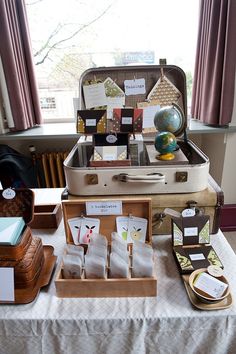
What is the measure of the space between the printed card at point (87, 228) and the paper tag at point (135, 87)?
2.17 ft

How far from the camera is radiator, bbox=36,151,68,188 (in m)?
2.01

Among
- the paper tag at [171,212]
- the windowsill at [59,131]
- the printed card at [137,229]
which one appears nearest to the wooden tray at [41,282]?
the printed card at [137,229]

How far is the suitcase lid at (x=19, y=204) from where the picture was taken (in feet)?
2.68

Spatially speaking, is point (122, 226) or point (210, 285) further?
point (122, 226)

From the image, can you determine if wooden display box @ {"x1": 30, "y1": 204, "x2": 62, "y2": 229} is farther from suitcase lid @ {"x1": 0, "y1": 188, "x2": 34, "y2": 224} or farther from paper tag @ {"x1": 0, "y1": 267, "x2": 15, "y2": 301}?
paper tag @ {"x1": 0, "y1": 267, "x2": 15, "y2": 301}

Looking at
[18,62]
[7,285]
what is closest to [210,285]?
[7,285]

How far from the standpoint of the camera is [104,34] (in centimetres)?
200

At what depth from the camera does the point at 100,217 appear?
33.3 inches

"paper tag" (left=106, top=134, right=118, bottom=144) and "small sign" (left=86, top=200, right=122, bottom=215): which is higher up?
"paper tag" (left=106, top=134, right=118, bottom=144)

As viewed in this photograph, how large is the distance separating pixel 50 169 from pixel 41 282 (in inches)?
54.1

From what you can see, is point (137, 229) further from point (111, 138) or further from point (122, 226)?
point (111, 138)

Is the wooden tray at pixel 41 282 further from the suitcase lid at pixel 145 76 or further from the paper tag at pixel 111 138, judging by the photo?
the suitcase lid at pixel 145 76

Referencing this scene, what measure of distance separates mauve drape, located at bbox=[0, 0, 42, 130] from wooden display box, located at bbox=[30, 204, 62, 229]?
1.04 metres

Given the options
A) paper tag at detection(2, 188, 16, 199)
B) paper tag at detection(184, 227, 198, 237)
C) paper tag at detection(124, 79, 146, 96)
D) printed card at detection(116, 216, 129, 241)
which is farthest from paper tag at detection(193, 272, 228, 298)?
paper tag at detection(124, 79, 146, 96)
